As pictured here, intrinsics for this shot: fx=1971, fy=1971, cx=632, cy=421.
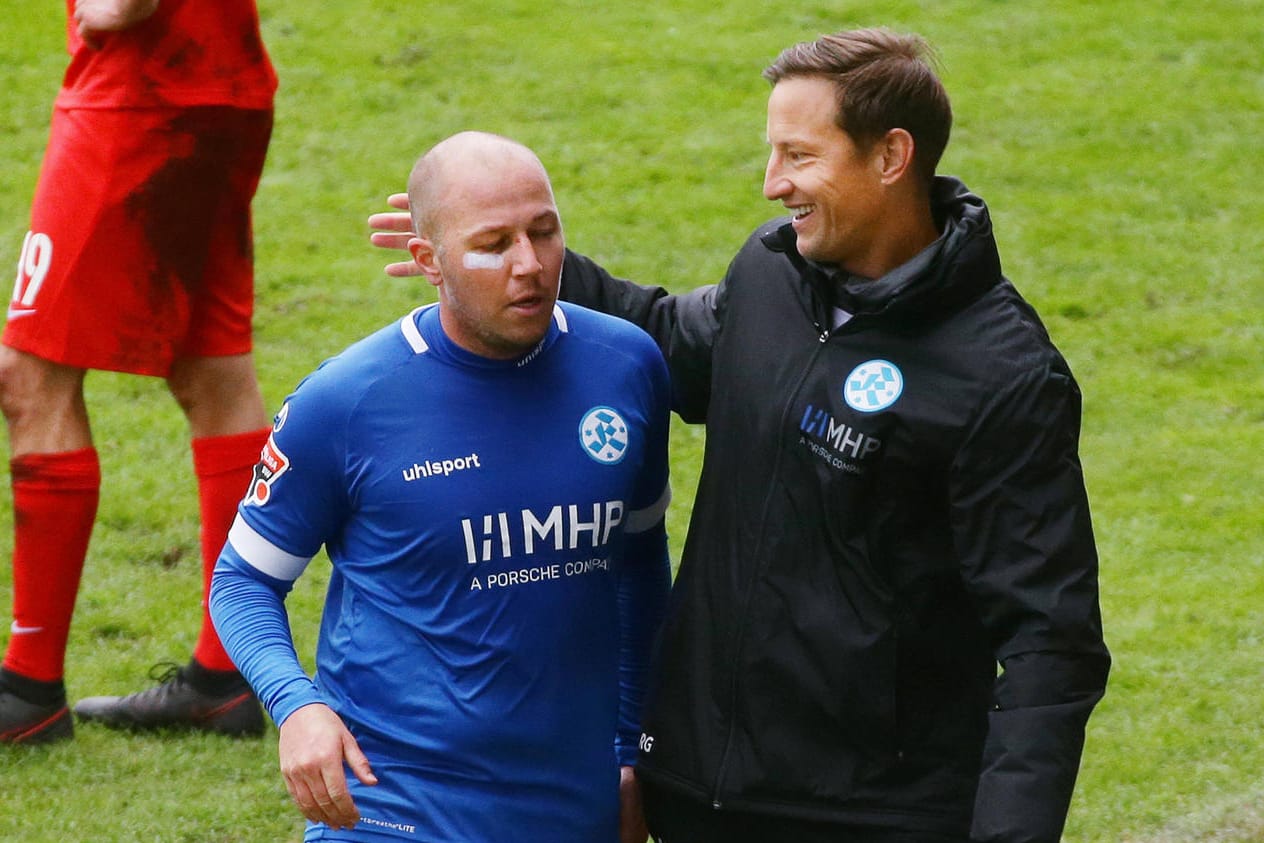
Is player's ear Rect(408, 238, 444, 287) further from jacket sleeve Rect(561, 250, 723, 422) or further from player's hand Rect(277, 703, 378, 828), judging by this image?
player's hand Rect(277, 703, 378, 828)

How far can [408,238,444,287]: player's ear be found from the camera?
131 inches

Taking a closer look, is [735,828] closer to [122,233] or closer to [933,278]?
[933,278]

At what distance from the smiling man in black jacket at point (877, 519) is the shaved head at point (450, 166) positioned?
44cm

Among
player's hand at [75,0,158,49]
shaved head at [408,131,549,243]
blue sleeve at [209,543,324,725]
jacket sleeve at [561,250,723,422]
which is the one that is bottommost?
blue sleeve at [209,543,324,725]

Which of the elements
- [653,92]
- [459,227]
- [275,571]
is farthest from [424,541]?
[653,92]

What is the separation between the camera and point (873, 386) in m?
3.15

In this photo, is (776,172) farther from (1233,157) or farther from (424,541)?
(1233,157)

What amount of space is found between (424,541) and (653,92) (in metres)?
8.29

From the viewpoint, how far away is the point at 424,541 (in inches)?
128

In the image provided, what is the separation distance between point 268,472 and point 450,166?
598mm

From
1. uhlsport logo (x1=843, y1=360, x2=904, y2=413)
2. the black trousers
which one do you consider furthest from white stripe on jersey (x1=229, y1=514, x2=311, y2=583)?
uhlsport logo (x1=843, y1=360, x2=904, y2=413)

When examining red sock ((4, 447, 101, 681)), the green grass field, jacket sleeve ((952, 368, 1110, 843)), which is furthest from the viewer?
the green grass field

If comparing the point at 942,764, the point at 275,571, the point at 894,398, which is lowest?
the point at 942,764

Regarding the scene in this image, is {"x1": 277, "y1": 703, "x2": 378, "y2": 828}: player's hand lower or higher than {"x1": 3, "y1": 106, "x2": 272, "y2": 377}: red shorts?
lower
